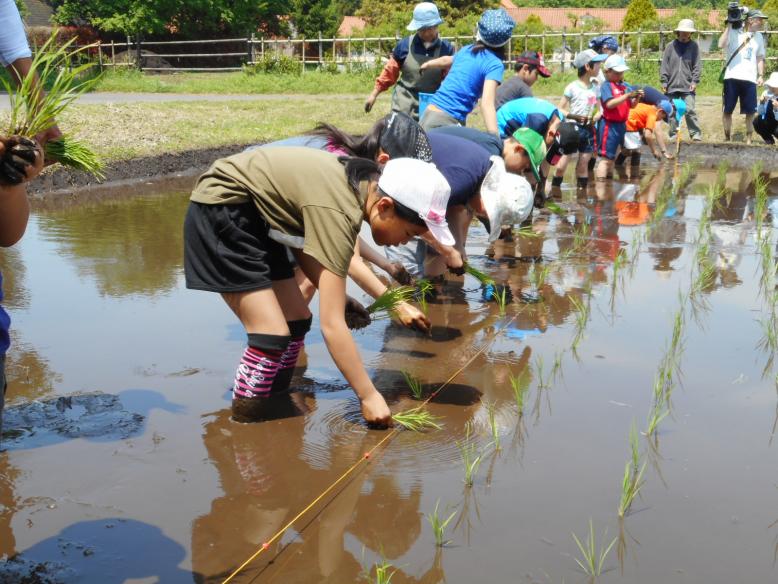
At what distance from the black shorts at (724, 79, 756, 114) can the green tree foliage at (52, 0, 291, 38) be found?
25.7 m

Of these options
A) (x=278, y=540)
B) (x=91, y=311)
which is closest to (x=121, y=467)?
(x=278, y=540)

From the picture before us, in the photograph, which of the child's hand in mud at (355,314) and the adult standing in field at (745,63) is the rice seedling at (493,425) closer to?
the child's hand in mud at (355,314)

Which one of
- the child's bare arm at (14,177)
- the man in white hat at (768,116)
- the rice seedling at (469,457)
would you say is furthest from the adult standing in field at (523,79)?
the child's bare arm at (14,177)

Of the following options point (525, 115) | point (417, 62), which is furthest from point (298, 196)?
point (417, 62)

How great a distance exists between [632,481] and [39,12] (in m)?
46.2

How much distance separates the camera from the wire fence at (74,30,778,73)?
26.1 m

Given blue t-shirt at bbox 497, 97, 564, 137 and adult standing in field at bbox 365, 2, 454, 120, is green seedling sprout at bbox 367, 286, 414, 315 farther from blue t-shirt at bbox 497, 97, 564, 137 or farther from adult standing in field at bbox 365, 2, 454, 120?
adult standing in field at bbox 365, 2, 454, 120

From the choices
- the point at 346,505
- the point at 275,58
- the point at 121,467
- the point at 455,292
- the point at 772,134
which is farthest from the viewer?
the point at 275,58

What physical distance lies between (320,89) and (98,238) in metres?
17.5

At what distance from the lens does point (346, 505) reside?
9.55 feet

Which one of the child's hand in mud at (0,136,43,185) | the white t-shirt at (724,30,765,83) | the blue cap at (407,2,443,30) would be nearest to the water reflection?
the blue cap at (407,2,443,30)

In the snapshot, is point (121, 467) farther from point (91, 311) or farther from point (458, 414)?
point (91, 311)

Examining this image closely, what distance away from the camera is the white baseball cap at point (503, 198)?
4.53 meters

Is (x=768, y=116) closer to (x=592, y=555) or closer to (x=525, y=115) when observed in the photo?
(x=525, y=115)
